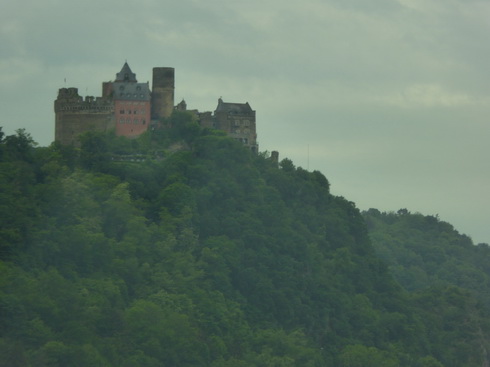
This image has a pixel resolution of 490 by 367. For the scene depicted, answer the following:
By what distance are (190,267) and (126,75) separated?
19.6 m

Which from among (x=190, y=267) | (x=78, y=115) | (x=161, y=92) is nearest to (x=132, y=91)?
(x=161, y=92)

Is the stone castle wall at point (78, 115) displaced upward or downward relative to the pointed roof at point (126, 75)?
downward

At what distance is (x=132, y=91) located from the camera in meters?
148

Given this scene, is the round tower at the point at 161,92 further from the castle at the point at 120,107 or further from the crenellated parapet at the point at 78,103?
the crenellated parapet at the point at 78,103

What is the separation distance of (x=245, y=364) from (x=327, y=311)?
21.5 m

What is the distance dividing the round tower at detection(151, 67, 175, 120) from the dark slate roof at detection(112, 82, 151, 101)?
1386 millimetres

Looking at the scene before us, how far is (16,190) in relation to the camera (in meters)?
131

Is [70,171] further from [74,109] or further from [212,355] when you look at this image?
[212,355]

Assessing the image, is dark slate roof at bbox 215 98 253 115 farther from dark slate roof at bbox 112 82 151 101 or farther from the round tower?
dark slate roof at bbox 112 82 151 101

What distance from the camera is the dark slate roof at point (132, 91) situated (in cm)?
14762

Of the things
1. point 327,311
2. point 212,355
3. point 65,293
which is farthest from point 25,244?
point 327,311

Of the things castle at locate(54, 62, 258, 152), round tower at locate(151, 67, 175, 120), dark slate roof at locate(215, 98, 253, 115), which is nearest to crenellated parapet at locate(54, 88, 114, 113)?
castle at locate(54, 62, 258, 152)

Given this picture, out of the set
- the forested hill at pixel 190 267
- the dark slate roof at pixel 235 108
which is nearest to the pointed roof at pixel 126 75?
the forested hill at pixel 190 267

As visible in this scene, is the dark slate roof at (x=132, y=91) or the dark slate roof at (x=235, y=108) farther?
the dark slate roof at (x=235, y=108)
